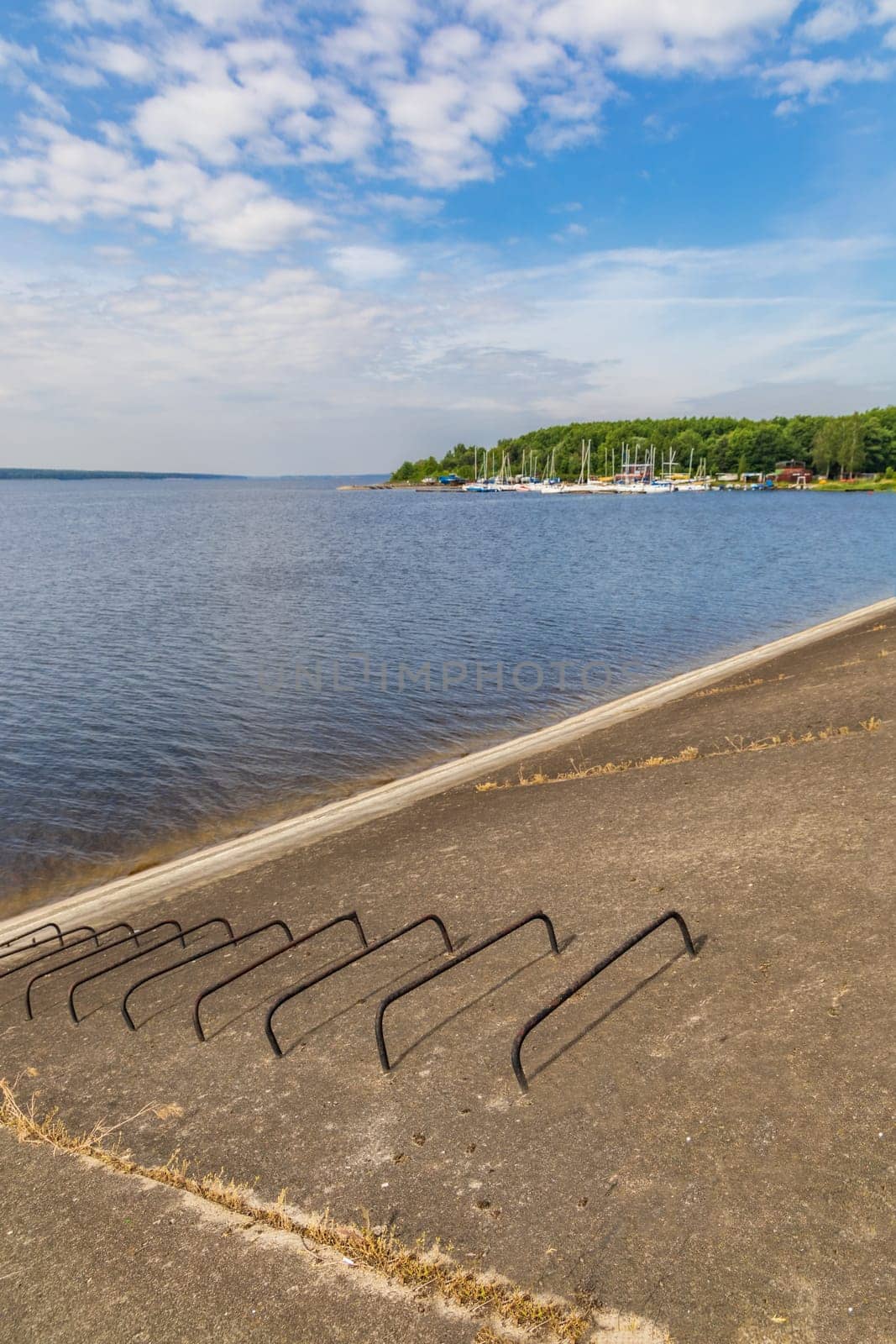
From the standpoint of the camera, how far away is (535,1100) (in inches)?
282

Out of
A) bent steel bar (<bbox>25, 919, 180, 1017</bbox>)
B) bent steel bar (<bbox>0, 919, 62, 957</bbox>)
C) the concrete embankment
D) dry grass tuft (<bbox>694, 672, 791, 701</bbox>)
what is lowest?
bent steel bar (<bbox>0, 919, 62, 957</bbox>)

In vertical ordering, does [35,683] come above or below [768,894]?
below

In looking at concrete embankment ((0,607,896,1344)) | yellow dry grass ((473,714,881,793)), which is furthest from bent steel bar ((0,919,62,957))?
yellow dry grass ((473,714,881,793))

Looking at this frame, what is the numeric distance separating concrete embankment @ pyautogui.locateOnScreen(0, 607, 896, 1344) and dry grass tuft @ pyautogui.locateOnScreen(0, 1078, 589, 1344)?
0.08m

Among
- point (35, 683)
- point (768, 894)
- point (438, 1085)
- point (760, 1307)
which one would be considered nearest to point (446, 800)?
point (768, 894)

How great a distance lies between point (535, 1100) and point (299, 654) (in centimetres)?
3007

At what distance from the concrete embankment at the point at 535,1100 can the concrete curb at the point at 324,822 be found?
179cm

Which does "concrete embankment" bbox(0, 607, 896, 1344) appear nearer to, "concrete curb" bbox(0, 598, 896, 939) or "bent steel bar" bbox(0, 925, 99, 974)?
"bent steel bar" bbox(0, 925, 99, 974)

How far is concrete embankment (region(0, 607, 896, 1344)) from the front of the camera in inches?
211

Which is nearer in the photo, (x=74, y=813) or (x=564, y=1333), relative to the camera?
(x=564, y=1333)

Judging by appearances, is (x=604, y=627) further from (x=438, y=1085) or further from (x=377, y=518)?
(x=377, y=518)

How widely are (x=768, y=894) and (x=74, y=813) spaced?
16.3m

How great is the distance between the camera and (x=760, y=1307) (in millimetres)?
5109

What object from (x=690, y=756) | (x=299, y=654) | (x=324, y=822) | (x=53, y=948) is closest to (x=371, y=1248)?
(x=53, y=948)
